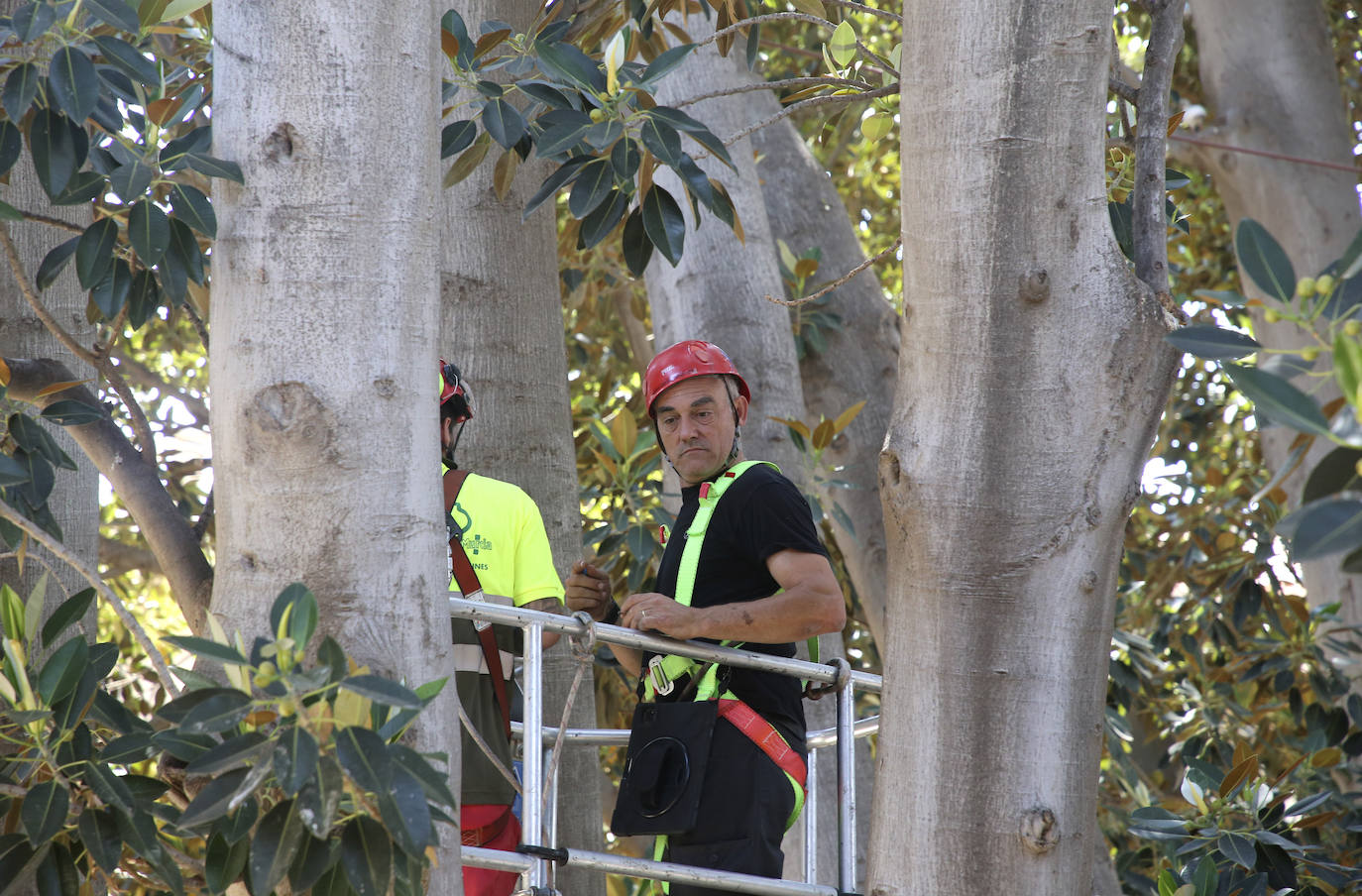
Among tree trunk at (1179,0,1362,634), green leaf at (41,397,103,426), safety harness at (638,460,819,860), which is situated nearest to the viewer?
green leaf at (41,397,103,426)

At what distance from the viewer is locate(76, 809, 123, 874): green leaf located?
1.99 meters

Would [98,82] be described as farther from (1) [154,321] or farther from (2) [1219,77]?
(2) [1219,77]

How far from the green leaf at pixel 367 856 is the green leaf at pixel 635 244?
1.84m

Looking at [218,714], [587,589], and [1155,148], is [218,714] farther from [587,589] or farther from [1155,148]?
[1155,148]

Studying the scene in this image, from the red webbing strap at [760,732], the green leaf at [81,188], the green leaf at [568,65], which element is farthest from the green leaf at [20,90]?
the red webbing strap at [760,732]

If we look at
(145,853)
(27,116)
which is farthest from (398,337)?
(27,116)

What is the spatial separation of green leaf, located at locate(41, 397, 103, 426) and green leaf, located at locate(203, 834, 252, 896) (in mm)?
1338

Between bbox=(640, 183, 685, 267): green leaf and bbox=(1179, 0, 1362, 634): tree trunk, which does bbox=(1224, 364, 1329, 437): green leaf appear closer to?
bbox=(640, 183, 685, 267): green leaf

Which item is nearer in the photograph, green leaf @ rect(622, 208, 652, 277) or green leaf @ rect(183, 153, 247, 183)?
green leaf @ rect(183, 153, 247, 183)

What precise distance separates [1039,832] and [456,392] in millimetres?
1979

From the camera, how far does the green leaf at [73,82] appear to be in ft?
7.89

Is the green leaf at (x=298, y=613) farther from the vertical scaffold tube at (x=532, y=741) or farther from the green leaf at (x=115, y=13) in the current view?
the green leaf at (x=115, y=13)

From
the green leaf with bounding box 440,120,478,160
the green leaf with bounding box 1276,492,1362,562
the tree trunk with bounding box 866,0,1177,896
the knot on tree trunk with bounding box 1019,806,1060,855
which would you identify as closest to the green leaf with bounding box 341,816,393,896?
the tree trunk with bounding box 866,0,1177,896

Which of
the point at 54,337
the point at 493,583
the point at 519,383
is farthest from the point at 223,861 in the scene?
the point at 54,337
